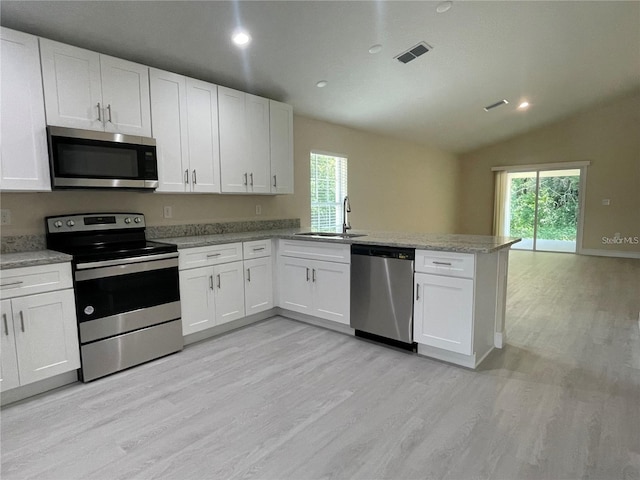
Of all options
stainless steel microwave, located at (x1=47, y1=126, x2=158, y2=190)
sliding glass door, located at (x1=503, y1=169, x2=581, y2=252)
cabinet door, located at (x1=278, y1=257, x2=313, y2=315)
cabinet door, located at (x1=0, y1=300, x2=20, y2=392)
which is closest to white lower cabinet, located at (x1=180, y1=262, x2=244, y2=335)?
cabinet door, located at (x1=278, y1=257, x2=313, y2=315)

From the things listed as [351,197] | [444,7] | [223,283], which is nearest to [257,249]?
[223,283]

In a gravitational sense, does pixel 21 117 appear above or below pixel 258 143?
→ below

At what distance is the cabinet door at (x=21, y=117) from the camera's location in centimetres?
221

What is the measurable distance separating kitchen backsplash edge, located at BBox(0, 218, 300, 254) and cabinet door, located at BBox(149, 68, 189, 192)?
0.48 meters

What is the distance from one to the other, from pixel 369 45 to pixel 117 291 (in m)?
3.04

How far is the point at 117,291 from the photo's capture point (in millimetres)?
2539

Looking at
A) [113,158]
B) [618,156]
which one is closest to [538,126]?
[618,156]

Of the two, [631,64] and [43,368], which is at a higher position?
[631,64]

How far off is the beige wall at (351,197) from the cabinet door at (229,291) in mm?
732

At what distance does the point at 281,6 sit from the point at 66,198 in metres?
2.20

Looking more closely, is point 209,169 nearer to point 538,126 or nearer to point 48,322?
point 48,322

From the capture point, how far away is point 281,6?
2600mm

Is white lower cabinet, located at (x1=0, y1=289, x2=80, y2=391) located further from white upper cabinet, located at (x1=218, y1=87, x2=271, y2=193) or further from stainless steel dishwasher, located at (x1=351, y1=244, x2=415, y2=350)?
stainless steel dishwasher, located at (x1=351, y1=244, x2=415, y2=350)

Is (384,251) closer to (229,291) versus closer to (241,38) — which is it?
(229,291)
